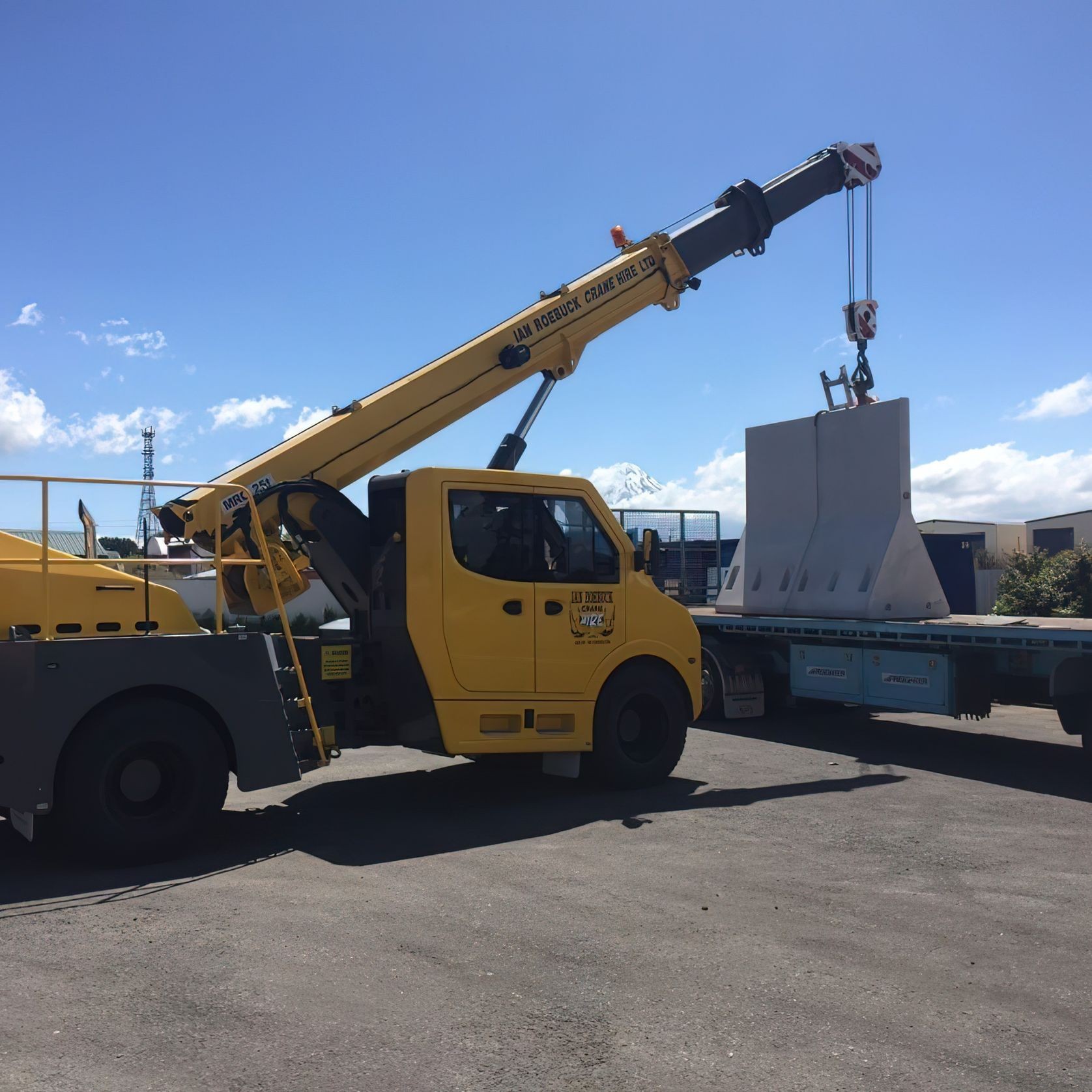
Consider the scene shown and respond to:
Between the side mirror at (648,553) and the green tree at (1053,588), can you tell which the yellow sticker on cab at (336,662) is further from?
the green tree at (1053,588)

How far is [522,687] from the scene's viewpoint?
7.99 meters

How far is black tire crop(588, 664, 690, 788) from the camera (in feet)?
27.5

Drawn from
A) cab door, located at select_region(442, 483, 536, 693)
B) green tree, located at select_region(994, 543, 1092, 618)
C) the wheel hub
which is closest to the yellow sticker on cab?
cab door, located at select_region(442, 483, 536, 693)

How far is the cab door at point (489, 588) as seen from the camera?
7.77 meters

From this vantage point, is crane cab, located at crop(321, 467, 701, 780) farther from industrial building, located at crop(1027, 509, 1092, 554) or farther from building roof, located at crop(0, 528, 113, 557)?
industrial building, located at crop(1027, 509, 1092, 554)

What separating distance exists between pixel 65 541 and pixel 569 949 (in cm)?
395

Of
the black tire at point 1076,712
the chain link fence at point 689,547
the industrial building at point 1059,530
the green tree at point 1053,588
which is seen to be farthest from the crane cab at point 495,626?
the industrial building at point 1059,530

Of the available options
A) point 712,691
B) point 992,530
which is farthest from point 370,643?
point 992,530

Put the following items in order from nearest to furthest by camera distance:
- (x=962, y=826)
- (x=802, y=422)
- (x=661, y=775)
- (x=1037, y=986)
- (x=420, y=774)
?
1. (x=1037, y=986)
2. (x=962, y=826)
3. (x=661, y=775)
4. (x=420, y=774)
5. (x=802, y=422)

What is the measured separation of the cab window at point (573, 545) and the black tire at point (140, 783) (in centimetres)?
299

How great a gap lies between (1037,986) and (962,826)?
302cm

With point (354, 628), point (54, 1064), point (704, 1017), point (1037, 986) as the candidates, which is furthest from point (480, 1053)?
point (354, 628)

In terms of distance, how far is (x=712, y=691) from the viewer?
41.8ft

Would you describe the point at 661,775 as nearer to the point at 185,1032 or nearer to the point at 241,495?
the point at 241,495
